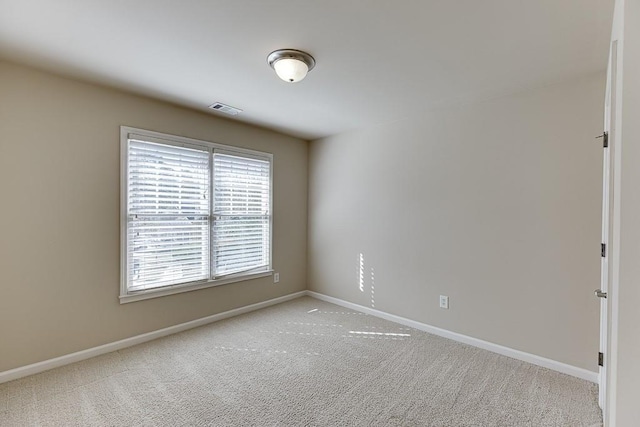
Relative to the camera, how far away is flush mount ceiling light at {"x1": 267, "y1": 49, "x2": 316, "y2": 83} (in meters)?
2.12

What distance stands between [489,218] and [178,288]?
332 cm

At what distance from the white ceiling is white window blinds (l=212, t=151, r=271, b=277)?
104cm

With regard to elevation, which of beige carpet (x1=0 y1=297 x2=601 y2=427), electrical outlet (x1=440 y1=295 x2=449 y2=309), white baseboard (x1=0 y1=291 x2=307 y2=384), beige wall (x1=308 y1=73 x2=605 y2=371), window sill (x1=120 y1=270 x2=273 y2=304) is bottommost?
beige carpet (x1=0 y1=297 x2=601 y2=427)

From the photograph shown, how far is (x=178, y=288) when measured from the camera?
3266 millimetres

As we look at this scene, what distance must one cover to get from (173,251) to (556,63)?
151 inches

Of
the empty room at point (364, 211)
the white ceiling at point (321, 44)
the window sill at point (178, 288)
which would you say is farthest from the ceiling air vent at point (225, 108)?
the window sill at point (178, 288)

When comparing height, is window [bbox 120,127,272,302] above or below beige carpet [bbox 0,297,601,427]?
above

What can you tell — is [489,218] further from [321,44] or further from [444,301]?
[321,44]

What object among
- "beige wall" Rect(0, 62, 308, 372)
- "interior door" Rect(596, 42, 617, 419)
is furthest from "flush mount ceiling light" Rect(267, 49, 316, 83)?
"interior door" Rect(596, 42, 617, 419)

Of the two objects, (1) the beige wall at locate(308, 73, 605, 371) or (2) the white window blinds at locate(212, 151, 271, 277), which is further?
(2) the white window blinds at locate(212, 151, 271, 277)

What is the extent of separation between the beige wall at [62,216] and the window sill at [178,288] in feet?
0.22

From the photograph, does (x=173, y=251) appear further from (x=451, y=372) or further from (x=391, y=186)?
(x=451, y=372)

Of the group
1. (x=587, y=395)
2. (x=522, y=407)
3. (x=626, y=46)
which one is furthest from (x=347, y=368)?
(x=626, y=46)

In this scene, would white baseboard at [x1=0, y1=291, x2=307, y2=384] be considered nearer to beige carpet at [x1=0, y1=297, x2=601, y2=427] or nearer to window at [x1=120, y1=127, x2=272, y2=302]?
beige carpet at [x1=0, y1=297, x2=601, y2=427]
